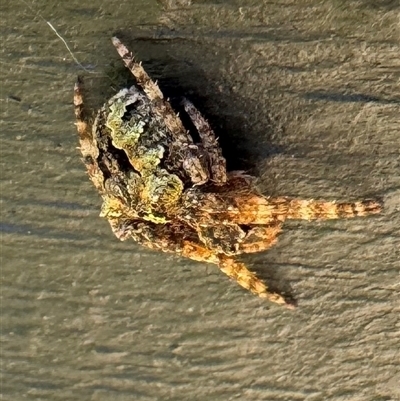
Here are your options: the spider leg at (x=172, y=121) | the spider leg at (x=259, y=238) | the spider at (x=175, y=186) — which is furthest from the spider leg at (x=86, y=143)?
the spider leg at (x=259, y=238)

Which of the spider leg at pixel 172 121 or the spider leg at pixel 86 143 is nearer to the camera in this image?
the spider leg at pixel 172 121

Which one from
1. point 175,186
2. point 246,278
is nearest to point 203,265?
point 246,278

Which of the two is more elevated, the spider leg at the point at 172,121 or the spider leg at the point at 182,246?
the spider leg at the point at 172,121

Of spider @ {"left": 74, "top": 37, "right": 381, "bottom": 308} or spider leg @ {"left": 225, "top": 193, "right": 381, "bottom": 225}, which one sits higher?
spider @ {"left": 74, "top": 37, "right": 381, "bottom": 308}

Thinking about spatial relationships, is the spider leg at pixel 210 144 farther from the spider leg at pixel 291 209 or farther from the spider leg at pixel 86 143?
the spider leg at pixel 86 143

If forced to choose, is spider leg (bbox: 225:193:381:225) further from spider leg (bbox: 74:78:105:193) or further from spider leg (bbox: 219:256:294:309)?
spider leg (bbox: 74:78:105:193)

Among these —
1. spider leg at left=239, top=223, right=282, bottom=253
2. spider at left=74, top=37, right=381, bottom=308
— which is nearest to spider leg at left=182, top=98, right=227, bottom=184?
spider at left=74, top=37, right=381, bottom=308

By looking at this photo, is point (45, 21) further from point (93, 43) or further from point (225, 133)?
point (225, 133)

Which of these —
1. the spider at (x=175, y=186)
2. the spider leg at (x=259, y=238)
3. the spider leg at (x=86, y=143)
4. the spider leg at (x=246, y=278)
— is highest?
the spider leg at (x=86, y=143)

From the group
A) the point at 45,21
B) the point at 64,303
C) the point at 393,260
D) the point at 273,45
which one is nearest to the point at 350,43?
the point at 273,45
